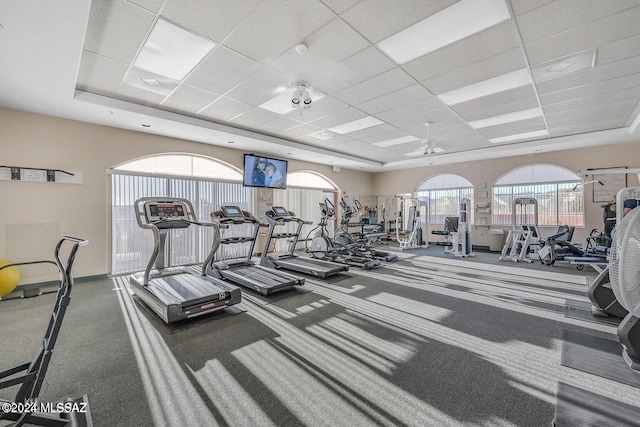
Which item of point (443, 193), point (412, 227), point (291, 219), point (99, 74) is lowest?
point (412, 227)

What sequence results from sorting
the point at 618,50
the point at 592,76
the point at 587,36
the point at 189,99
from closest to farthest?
the point at 587,36, the point at 618,50, the point at 592,76, the point at 189,99

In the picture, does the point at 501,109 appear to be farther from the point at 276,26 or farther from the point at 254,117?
the point at 254,117

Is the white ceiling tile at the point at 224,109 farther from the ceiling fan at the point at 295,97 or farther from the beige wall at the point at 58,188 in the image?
the beige wall at the point at 58,188

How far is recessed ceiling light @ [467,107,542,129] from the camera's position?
5071 mm

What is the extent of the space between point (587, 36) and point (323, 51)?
9.28 ft

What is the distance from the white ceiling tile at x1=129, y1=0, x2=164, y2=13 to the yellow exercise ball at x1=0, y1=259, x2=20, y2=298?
421cm

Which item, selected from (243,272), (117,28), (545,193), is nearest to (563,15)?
(117,28)

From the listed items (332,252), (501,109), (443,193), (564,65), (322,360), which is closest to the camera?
(322,360)

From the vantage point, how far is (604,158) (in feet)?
22.9

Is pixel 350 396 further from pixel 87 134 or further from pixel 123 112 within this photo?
pixel 87 134

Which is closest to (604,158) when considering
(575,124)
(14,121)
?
(575,124)

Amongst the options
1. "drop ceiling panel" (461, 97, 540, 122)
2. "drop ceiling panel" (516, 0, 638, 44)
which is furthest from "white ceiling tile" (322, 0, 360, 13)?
A: "drop ceiling panel" (461, 97, 540, 122)

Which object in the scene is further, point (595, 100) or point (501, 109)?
point (501, 109)

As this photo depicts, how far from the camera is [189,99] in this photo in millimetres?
4484
